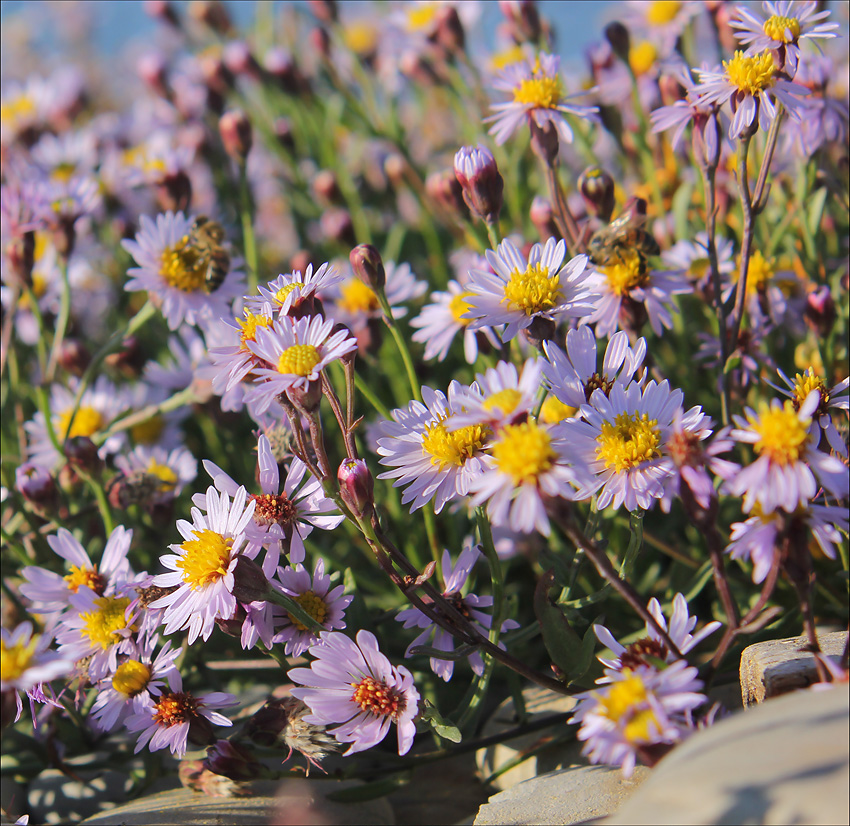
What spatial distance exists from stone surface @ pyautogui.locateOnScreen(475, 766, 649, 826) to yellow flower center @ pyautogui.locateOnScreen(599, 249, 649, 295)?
31.4 inches

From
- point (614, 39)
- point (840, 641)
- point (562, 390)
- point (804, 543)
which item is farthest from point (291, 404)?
point (614, 39)

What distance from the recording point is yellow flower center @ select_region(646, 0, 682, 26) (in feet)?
7.75

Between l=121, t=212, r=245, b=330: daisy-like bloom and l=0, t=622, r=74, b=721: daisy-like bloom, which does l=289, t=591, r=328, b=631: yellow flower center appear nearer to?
l=0, t=622, r=74, b=721: daisy-like bloom

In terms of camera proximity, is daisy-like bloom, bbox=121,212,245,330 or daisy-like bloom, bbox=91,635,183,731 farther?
daisy-like bloom, bbox=121,212,245,330

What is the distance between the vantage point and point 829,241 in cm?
229

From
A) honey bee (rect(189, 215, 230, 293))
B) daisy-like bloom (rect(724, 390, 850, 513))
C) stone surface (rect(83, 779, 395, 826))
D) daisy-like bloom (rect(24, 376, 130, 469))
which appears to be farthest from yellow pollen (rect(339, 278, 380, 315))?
daisy-like bloom (rect(724, 390, 850, 513))

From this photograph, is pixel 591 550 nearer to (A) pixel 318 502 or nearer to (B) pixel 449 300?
(A) pixel 318 502

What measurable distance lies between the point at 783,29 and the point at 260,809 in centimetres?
154

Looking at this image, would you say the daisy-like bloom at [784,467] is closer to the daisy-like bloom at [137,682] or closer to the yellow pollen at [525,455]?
the yellow pollen at [525,455]

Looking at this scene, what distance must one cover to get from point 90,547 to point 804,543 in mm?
1474

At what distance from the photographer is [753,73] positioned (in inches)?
50.6

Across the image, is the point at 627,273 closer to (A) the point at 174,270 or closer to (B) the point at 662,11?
(A) the point at 174,270

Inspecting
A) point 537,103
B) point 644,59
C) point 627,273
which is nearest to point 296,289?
point 627,273

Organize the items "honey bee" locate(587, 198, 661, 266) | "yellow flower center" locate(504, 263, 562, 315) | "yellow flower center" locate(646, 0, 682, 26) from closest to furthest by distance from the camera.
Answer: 1. "yellow flower center" locate(504, 263, 562, 315)
2. "honey bee" locate(587, 198, 661, 266)
3. "yellow flower center" locate(646, 0, 682, 26)
